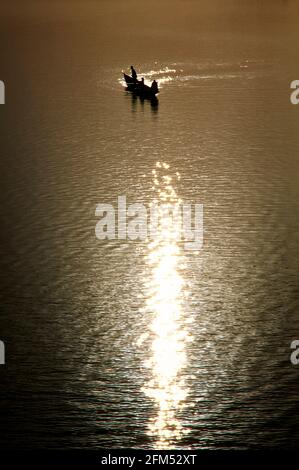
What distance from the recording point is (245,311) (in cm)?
3769

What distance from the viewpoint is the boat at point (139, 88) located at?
252ft

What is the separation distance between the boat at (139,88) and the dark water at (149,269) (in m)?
0.96

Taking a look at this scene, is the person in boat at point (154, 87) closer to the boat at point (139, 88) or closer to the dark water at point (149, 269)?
the boat at point (139, 88)

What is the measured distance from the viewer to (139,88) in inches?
3108

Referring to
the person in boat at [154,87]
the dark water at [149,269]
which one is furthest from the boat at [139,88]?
→ the dark water at [149,269]

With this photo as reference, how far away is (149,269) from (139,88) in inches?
1565

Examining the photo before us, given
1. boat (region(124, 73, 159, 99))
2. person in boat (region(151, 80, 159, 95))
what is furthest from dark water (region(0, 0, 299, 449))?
person in boat (region(151, 80, 159, 95))

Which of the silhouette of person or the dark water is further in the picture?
the silhouette of person

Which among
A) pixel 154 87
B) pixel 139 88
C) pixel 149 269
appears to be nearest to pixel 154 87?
pixel 154 87

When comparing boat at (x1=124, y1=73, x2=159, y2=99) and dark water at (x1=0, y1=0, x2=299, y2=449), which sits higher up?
boat at (x1=124, y1=73, x2=159, y2=99)

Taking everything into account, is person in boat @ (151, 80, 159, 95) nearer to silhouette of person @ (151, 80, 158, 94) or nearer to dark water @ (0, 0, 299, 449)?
silhouette of person @ (151, 80, 158, 94)

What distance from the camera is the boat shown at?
76.9 m

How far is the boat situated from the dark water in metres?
0.96

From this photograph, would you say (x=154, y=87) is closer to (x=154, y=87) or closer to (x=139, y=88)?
(x=154, y=87)
